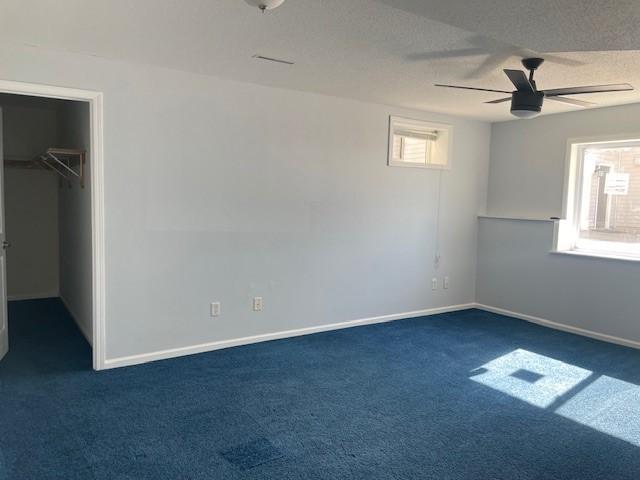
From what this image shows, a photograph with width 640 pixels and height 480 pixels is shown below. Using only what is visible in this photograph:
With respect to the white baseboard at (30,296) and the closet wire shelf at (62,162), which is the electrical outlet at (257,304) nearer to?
the closet wire shelf at (62,162)

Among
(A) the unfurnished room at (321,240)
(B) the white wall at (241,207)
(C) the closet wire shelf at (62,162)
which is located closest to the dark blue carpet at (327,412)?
(A) the unfurnished room at (321,240)

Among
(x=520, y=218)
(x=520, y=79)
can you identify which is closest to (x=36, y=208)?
(x=520, y=79)

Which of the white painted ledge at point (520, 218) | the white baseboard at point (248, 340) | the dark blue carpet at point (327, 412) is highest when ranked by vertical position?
the white painted ledge at point (520, 218)

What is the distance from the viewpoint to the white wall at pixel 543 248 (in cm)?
479

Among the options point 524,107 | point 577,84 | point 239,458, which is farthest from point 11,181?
point 577,84

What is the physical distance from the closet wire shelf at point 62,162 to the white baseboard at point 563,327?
489 centimetres

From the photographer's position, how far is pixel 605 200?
5.07 metres

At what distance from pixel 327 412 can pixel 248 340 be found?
4.97 feet

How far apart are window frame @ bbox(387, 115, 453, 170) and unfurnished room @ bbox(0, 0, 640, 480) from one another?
0.03 m

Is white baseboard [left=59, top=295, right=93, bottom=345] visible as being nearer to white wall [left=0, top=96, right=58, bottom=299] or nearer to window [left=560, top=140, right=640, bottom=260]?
A: white wall [left=0, top=96, right=58, bottom=299]

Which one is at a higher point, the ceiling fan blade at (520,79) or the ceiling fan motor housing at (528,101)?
the ceiling fan blade at (520,79)

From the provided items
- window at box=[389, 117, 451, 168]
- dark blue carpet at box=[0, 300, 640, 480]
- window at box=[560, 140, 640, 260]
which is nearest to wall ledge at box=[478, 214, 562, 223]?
window at box=[560, 140, 640, 260]

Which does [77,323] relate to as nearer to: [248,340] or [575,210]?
[248,340]

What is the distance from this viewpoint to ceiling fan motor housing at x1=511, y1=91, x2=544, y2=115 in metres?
3.31
